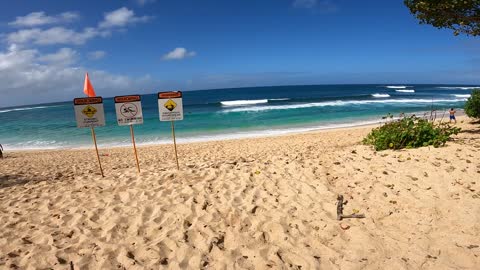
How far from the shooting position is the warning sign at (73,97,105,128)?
6.47m

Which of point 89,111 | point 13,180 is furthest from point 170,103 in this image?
point 13,180

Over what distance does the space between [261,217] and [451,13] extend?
8015 millimetres

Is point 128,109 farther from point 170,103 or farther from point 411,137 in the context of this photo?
point 411,137

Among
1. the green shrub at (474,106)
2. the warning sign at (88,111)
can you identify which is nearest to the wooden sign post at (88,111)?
the warning sign at (88,111)

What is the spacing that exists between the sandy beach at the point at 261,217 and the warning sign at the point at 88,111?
52.5 inches

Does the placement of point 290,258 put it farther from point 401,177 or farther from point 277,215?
point 401,177

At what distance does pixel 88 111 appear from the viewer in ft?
21.5

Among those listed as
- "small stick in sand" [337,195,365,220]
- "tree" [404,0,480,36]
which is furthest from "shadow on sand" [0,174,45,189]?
"tree" [404,0,480,36]

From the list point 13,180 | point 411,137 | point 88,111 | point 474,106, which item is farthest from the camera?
point 474,106

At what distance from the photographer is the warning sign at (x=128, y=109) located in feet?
21.5

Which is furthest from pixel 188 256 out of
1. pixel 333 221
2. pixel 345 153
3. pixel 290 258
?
pixel 345 153

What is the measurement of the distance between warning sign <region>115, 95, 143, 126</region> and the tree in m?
7.93

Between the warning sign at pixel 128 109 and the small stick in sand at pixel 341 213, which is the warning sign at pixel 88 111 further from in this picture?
the small stick in sand at pixel 341 213

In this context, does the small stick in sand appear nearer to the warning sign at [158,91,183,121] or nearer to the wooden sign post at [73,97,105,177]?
the warning sign at [158,91,183,121]
